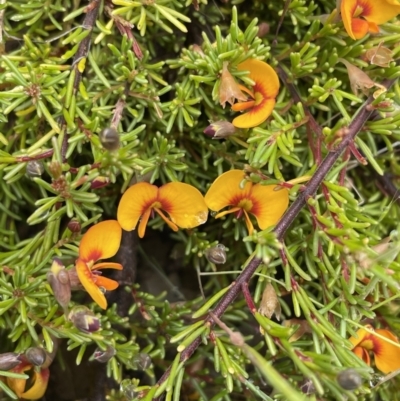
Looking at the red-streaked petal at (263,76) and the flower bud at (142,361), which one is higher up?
the red-streaked petal at (263,76)

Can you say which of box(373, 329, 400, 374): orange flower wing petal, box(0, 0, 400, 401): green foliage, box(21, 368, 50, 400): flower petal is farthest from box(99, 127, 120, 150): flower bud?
box(373, 329, 400, 374): orange flower wing petal

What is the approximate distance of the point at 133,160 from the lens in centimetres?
80

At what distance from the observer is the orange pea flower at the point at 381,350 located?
0.98m

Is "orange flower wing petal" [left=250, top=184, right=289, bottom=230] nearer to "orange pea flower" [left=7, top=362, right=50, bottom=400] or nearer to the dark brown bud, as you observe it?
the dark brown bud

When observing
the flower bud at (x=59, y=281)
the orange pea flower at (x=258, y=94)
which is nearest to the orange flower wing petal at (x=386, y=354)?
the orange pea flower at (x=258, y=94)

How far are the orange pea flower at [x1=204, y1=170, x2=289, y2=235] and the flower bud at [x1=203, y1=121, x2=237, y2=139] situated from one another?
0.26ft

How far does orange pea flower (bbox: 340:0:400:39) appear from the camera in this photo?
918 millimetres

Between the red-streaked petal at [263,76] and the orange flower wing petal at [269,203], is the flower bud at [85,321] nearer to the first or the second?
the orange flower wing petal at [269,203]

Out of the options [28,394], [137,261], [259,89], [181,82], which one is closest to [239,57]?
[259,89]

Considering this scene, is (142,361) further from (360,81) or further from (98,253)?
(360,81)

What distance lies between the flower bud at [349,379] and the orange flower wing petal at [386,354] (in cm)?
35

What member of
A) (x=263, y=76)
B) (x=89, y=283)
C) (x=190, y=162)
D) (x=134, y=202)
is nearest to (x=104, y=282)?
(x=89, y=283)

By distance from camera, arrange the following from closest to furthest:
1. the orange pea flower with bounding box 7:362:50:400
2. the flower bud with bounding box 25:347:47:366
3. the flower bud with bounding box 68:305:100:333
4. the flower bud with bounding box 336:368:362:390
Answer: the flower bud with bounding box 336:368:362:390
the flower bud with bounding box 68:305:100:333
the flower bud with bounding box 25:347:47:366
the orange pea flower with bounding box 7:362:50:400

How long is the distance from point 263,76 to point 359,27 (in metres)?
0.19
